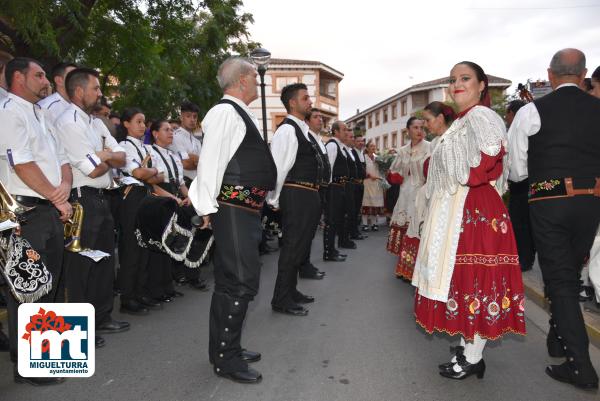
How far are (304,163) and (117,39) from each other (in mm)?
5825

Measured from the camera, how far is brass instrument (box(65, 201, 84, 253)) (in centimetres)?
386

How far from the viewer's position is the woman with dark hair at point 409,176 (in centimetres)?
646

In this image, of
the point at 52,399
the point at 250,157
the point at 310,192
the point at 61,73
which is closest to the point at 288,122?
the point at 310,192

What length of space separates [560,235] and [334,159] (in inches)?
215

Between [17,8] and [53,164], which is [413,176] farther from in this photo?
[17,8]

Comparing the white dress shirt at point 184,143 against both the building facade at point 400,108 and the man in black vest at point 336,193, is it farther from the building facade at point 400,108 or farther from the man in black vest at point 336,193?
the building facade at point 400,108

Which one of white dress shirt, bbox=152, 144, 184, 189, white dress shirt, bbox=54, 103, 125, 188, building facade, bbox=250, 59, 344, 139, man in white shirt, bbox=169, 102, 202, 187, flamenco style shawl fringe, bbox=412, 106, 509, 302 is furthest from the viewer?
building facade, bbox=250, 59, 344, 139

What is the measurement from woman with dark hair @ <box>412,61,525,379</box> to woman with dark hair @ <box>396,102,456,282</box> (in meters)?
1.27

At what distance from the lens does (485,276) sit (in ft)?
10.4

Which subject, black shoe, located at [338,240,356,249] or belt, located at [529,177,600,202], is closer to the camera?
belt, located at [529,177,600,202]

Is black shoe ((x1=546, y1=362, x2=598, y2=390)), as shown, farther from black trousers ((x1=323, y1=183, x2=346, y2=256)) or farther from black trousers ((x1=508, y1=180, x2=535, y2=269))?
black trousers ((x1=323, y1=183, x2=346, y2=256))

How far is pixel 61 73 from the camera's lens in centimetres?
458

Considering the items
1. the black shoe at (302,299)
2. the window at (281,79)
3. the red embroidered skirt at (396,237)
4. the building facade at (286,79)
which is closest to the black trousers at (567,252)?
the black shoe at (302,299)

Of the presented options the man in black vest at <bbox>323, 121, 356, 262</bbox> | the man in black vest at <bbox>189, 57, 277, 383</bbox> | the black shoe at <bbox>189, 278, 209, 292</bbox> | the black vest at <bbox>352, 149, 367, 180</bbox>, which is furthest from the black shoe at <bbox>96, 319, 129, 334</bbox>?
the black vest at <bbox>352, 149, 367, 180</bbox>
